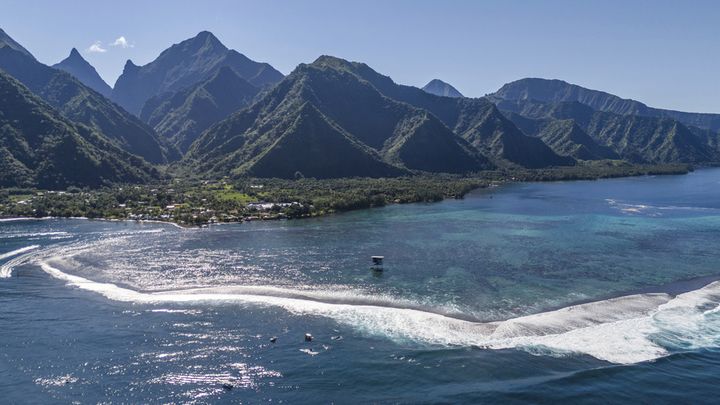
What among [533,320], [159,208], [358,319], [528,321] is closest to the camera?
[528,321]

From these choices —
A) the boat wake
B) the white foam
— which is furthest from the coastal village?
the white foam

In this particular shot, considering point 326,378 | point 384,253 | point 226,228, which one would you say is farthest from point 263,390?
point 226,228

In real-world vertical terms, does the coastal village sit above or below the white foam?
above

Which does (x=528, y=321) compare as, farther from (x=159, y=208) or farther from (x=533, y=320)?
(x=159, y=208)

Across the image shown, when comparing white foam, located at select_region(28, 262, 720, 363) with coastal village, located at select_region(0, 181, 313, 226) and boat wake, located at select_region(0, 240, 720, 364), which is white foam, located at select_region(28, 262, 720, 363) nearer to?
boat wake, located at select_region(0, 240, 720, 364)

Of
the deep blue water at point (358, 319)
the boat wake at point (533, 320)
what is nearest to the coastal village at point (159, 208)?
the deep blue water at point (358, 319)

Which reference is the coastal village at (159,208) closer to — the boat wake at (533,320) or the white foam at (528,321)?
the boat wake at (533,320)

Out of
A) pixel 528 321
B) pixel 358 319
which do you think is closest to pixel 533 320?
pixel 528 321
